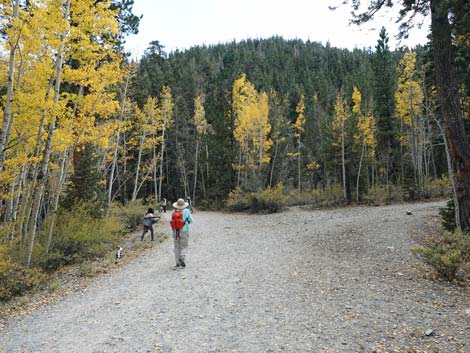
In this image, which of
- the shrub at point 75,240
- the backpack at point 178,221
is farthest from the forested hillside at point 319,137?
the backpack at point 178,221

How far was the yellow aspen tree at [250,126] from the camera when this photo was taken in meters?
24.9

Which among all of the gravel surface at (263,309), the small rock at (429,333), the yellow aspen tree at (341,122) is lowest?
the gravel surface at (263,309)

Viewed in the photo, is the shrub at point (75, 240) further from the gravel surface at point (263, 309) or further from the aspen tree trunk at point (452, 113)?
the aspen tree trunk at point (452, 113)

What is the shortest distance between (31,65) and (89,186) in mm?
6567

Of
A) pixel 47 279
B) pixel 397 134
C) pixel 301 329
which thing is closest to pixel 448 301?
pixel 301 329

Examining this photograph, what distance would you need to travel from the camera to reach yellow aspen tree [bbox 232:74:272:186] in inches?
982

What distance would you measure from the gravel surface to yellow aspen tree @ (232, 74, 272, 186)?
16601 millimetres

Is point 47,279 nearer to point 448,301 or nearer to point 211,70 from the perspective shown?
point 448,301

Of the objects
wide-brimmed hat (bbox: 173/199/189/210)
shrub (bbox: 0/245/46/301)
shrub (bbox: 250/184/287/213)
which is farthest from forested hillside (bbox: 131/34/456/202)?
shrub (bbox: 0/245/46/301)

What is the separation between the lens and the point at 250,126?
25.2 metres

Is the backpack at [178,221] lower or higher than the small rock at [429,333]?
higher

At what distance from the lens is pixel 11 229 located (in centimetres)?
848

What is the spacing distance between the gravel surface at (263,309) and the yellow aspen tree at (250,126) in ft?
54.5

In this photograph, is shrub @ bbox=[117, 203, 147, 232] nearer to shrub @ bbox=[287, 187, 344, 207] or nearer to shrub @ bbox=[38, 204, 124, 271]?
shrub @ bbox=[38, 204, 124, 271]
